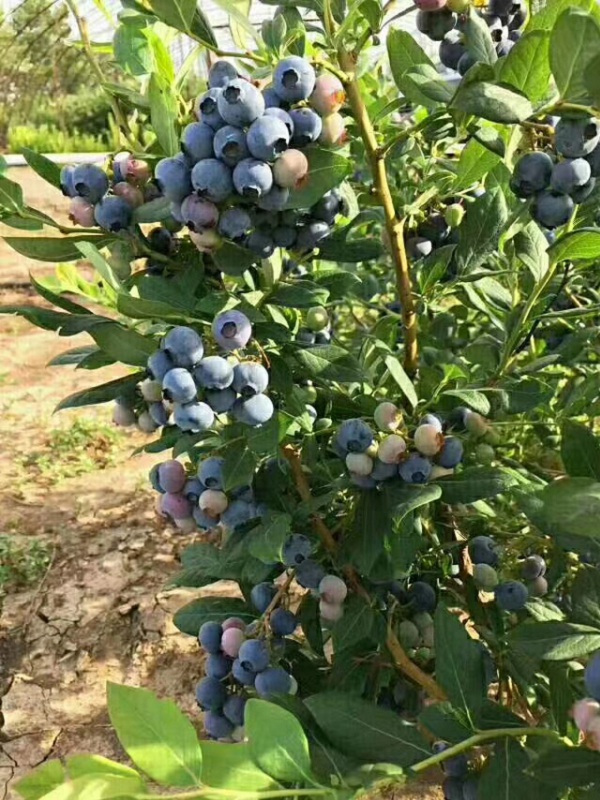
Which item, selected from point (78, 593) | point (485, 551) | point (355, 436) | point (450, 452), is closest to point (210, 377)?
point (355, 436)

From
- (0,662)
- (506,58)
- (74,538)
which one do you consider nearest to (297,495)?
(506,58)

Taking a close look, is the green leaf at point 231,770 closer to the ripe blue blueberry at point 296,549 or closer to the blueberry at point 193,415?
the blueberry at point 193,415

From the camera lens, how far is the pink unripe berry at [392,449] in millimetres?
927

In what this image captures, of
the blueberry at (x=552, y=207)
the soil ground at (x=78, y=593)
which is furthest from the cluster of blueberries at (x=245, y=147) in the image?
the soil ground at (x=78, y=593)

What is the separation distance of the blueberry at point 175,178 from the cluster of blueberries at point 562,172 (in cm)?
33

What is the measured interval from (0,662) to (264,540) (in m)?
1.67

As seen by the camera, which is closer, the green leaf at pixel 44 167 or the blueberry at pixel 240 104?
the blueberry at pixel 240 104

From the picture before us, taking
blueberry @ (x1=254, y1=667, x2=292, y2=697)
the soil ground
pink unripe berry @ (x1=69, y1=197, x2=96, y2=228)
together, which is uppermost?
pink unripe berry @ (x1=69, y1=197, x2=96, y2=228)

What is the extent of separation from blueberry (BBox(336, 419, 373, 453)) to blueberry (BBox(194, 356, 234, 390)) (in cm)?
22

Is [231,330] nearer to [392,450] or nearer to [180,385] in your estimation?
[180,385]

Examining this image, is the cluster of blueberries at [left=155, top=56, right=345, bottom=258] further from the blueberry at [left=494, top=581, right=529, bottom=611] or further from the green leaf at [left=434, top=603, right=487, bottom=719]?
the blueberry at [left=494, top=581, right=529, bottom=611]

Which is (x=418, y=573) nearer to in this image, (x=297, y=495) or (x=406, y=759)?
(x=297, y=495)

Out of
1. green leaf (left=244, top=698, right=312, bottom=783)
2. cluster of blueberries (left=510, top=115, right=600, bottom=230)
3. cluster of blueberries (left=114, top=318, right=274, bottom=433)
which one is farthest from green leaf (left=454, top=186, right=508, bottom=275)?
green leaf (left=244, top=698, right=312, bottom=783)

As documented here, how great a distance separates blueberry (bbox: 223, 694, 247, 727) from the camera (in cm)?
108
